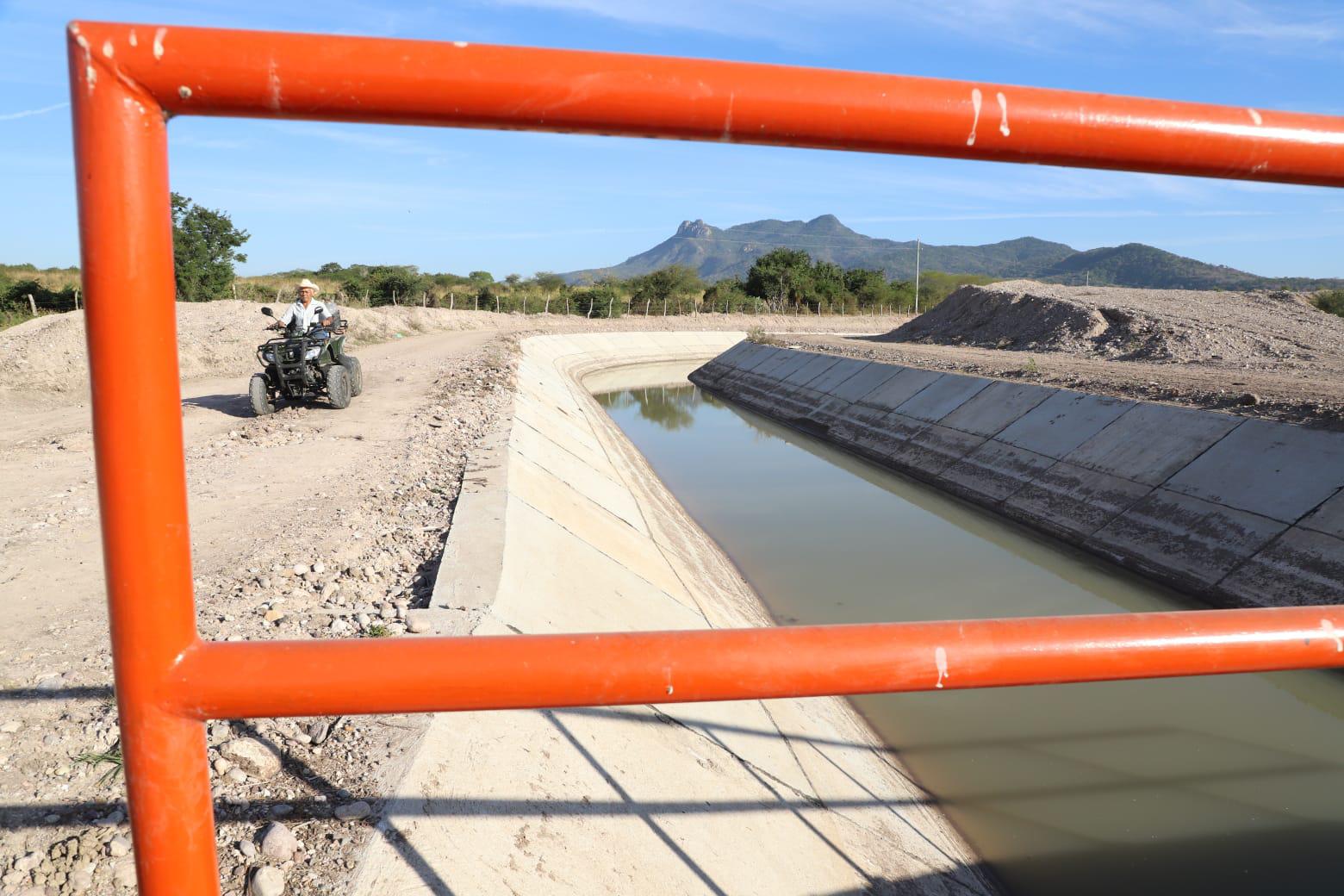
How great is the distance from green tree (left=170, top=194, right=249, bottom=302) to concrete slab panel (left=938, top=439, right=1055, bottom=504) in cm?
2677

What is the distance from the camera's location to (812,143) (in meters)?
0.83

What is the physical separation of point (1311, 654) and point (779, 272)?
54.3 meters

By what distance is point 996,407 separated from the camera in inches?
527

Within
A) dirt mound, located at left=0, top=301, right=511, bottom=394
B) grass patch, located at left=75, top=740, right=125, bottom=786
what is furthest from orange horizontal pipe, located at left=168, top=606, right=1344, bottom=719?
dirt mound, located at left=0, top=301, right=511, bottom=394

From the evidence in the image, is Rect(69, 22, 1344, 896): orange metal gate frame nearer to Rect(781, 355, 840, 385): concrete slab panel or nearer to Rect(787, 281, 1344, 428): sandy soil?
Rect(787, 281, 1344, 428): sandy soil

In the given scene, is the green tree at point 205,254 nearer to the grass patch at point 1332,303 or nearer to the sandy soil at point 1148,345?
the sandy soil at point 1148,345

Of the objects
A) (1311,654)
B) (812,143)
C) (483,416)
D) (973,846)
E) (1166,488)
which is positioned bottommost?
(973,846)

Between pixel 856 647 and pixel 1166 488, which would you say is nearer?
pixel 856 647

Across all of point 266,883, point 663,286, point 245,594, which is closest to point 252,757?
point 266,883

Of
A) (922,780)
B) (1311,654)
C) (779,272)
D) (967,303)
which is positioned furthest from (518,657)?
(779,272)

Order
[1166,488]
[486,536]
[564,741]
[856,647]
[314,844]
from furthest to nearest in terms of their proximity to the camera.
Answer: [1166,488] < [486,536] < [564,741] < [314,844] < [856,647]

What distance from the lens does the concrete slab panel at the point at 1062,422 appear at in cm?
1109

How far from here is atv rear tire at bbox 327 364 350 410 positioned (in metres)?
10.3

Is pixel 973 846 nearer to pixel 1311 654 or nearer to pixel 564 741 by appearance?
pixel 564 741
